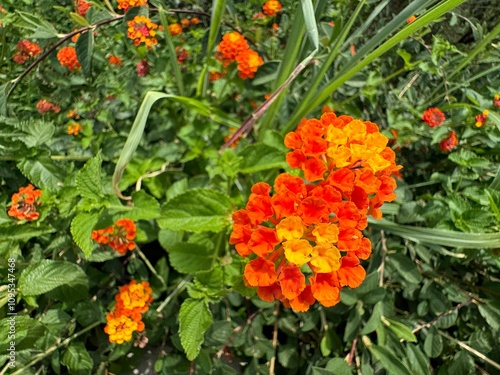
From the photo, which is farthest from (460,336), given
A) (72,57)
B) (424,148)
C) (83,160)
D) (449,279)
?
(72,57)

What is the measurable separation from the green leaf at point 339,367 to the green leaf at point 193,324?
12.1 inches

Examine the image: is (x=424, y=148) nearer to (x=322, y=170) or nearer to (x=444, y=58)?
(x=444, y=58)

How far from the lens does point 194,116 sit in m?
1.14

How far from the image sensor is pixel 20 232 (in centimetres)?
75

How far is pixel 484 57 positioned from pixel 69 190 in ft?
3.46

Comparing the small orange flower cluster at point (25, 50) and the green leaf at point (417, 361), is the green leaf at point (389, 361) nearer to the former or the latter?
the green leaf at point (417, 361)

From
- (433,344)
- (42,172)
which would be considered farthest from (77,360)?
(433,344)

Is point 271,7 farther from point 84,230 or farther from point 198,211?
point 84,230

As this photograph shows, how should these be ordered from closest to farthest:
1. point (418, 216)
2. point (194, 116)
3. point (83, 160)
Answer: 1. point (418, 216)
2. point (83, 160)
3. point (194, 116)

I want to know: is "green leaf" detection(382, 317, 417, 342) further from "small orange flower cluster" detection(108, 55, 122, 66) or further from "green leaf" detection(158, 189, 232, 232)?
"small orange flower cluster" detection(108, 55, 122, 66)

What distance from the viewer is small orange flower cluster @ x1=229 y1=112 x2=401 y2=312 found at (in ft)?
Result: 1.69

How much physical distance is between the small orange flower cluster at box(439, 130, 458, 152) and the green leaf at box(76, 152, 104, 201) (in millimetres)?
802

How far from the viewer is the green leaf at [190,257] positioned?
0.77 metres

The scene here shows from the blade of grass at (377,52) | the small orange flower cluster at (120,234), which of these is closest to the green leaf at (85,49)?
the small orange flower cluster at (120,234)
